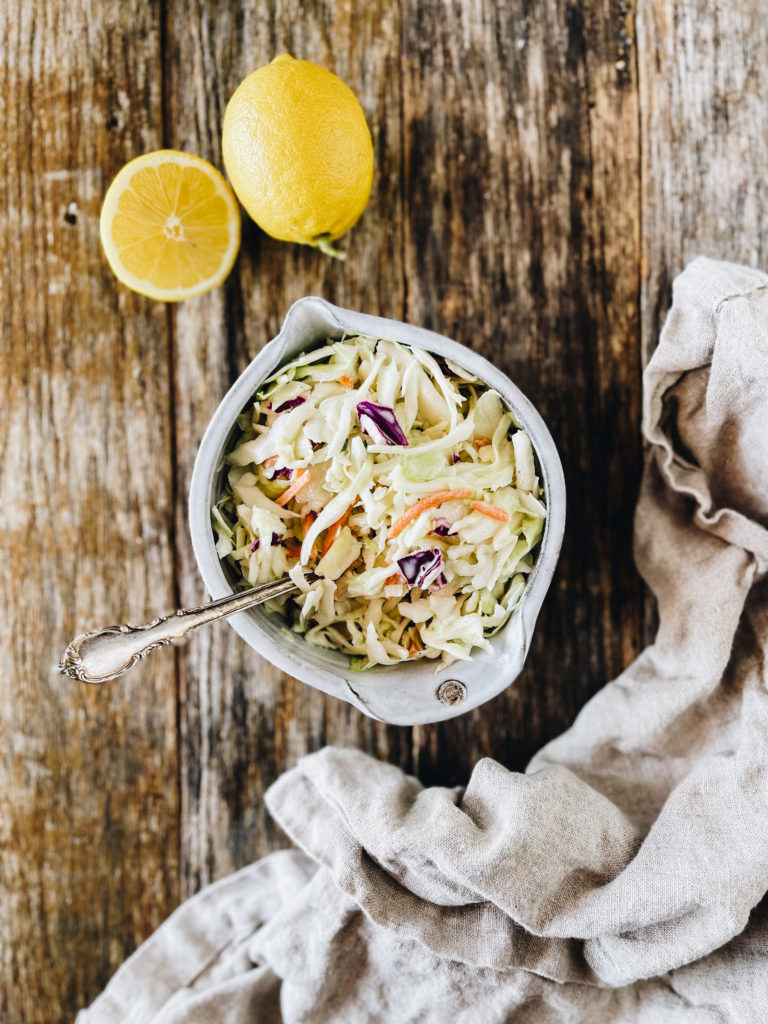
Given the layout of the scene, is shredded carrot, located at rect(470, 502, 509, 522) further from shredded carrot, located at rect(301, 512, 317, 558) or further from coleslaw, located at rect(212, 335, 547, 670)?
shredded carrot, located at rect(301, 512, 317, 558)

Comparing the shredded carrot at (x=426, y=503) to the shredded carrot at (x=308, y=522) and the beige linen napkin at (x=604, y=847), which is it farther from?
the beige linen napkin at (x=604, y=847)

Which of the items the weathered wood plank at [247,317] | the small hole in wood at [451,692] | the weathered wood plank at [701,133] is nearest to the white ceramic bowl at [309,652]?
the small hole in wood at [451,692]

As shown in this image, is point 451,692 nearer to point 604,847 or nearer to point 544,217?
point 604,847

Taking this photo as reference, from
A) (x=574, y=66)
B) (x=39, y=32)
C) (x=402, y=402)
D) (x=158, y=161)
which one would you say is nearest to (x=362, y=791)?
(x=402, y=402)

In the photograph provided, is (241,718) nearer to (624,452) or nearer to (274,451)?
(274,451)

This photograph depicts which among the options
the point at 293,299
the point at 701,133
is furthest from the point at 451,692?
the point at 701,133

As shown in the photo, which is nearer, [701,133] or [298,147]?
[298,147]

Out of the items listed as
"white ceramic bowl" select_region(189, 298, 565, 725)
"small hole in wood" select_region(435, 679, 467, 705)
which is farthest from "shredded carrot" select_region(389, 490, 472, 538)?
"small hole in wood" select_region(435, 679, 467, 705)
